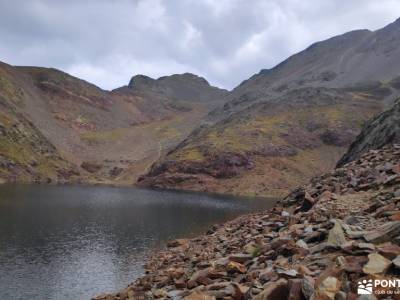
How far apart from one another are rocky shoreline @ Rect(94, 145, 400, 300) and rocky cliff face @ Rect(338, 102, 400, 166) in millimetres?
20797

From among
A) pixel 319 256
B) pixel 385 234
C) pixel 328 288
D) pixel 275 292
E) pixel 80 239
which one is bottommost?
pixel 80 239

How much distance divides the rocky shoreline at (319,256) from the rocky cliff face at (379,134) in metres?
20.8

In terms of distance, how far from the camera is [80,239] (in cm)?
7062

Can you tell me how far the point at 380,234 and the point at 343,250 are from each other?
192 centimetres

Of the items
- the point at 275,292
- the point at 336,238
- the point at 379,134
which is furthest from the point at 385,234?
the point at 379,134

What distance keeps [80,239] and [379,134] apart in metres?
49.2

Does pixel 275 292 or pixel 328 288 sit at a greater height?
pixel 328 288

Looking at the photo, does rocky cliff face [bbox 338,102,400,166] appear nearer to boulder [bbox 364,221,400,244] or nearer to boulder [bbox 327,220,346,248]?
boulder [bbox 327,220,346,248]

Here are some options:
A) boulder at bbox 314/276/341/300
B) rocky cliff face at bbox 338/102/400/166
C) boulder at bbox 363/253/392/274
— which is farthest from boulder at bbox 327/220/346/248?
rocky cliff face at bbox 338/102/400/166

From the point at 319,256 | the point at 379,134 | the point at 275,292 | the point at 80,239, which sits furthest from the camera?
the point at 379,134

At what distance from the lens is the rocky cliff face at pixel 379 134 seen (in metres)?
68.1

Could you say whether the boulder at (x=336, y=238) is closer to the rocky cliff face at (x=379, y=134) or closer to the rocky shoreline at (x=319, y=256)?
Answer: the rocky shoreline at (x=319, y=256)

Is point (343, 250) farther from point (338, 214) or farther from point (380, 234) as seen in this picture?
point (338, 214)

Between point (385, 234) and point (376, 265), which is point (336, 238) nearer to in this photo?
point (385, 234)
